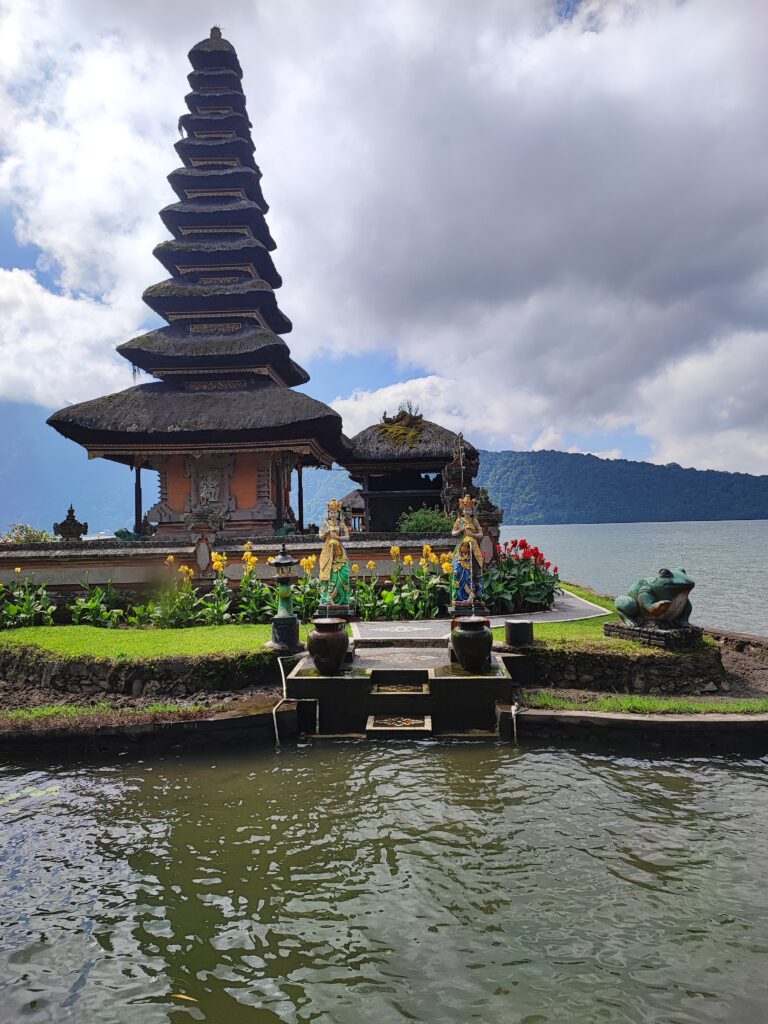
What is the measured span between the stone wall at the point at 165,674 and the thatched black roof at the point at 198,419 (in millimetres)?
10960

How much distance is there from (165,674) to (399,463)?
55.8ft

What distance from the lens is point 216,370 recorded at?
2138cm

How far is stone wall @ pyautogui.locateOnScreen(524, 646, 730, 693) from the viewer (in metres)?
8.22

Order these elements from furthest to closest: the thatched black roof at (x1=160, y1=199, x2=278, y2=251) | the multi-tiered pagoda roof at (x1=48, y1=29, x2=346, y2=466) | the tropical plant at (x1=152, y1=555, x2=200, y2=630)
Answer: the thatched black roof at (x1=160, y1=199, x2=278, y2=251), the multi-tiered pagoda roof at (x1=48, y1=29, x2=346, y2=466), the tropical plant at (x1=152, y1=555, x2=200, y2=630)

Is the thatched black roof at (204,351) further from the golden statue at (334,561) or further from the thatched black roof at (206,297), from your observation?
the golden statue at (334,561)

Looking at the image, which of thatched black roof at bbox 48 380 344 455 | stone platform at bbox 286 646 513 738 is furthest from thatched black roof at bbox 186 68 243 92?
Answer: stone platform at bbox 286 646 513 738

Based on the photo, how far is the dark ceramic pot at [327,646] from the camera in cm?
784

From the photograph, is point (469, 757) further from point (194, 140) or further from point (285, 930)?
point (194, 140)

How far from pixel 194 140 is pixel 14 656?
2341 centimetres

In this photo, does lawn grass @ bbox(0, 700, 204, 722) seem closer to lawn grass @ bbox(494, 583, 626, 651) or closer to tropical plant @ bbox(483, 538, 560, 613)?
lawn grass @ bbox(494, 583, 626, 651)

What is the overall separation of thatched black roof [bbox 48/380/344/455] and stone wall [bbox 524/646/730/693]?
11.8 m

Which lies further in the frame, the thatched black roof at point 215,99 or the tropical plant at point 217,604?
the thatched black roof at point 215,99

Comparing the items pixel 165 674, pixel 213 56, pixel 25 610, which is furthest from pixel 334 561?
pixel 213 56

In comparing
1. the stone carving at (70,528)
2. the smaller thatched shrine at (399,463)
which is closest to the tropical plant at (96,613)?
the stone carving at (70,528)
